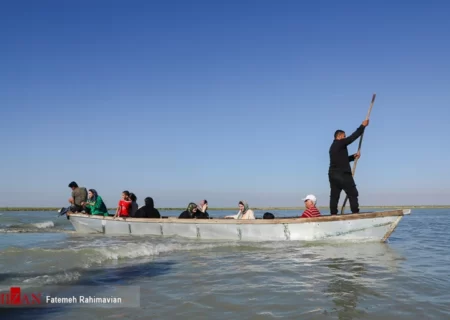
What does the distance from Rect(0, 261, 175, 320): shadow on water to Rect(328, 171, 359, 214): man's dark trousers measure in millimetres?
4870

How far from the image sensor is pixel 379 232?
996cm

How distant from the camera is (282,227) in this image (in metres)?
10.4

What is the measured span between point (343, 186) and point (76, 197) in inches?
473

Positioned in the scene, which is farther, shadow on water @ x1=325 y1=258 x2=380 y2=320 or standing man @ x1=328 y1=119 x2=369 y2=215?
standing man @ x1=328 y1=119 x2=369 y2=215

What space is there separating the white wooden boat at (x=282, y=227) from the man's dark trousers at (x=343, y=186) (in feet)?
1.37

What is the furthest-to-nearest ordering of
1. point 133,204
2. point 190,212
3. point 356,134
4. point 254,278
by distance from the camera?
point 133,204, point 190,212, point 356,134, point 254,278

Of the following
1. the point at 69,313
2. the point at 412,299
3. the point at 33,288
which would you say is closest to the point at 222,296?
the point at 69,313

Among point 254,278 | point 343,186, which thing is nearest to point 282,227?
point 343,186

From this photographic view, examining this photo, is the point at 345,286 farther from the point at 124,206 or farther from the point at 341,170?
the point at 124,206

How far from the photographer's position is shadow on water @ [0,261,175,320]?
4320 mm

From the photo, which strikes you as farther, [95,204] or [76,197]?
[76,197]

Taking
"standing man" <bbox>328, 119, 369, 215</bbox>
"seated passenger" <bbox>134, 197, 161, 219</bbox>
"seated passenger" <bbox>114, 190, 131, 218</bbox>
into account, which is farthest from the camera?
"seated passenger" <bbox>114, 190, 131, 218</bbox>

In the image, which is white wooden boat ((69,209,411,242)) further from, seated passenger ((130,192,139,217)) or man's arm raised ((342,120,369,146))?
man's arm raised ((342,120,369,146))

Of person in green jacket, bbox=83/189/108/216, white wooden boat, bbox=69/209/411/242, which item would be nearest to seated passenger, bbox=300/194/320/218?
white wooden boat, bbox=69/209/411/242
